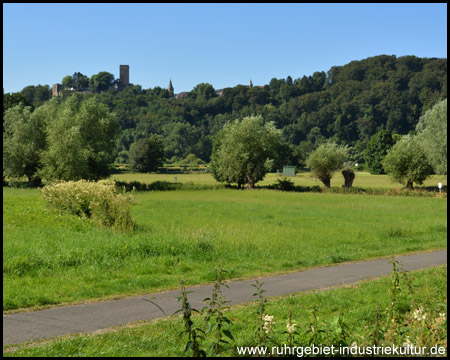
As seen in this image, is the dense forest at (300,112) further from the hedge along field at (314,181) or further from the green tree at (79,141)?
the green tree at (79,141)

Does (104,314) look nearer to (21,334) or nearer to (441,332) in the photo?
(21,334)

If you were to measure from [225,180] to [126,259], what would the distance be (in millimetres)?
52621

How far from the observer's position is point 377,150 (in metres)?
108

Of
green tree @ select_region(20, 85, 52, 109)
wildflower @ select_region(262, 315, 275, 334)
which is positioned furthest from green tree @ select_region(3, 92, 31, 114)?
green tree @ select_region(20, 85, 52, 109)

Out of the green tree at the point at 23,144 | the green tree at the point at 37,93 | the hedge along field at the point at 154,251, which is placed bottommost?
the hedge along field at the point at 154,251

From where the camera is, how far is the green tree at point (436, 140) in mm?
56469

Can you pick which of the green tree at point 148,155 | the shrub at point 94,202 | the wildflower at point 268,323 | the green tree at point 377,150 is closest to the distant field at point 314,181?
the green tree at point 148,155

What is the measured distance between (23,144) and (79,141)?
740cm

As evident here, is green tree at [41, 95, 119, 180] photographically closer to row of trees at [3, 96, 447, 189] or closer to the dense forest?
row of trees at [3, 96, 447, 189]

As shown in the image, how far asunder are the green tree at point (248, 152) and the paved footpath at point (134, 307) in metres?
49.7

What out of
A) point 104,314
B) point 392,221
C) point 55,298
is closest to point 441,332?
point 104,314

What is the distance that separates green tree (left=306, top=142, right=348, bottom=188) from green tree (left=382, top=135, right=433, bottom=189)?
5819mm

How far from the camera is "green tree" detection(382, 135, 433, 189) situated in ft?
186

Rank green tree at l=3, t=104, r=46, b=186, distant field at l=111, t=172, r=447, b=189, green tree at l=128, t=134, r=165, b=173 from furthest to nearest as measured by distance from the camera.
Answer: green tree at l=128, t=134, r=165, b=173 → distant field at l=111, t=172, r=447, b=189 → green tree at l=3, t=104, r=46, b=186
